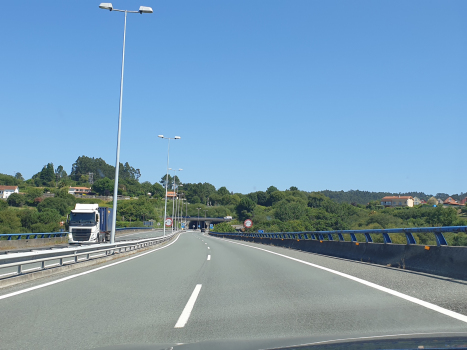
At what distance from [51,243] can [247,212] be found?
146625 millimetres

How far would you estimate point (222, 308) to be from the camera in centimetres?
765

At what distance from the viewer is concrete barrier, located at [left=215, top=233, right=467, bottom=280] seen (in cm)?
1029

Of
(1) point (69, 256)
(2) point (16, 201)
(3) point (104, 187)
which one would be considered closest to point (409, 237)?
(1) point (69, 256)

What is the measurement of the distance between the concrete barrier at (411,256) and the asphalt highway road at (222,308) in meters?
0.60

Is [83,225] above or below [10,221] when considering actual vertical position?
above

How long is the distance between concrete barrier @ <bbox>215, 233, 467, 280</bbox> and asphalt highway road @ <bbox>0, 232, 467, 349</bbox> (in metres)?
0.60

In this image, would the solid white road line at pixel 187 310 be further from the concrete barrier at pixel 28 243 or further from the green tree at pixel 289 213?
the green tree at pixel 289 213

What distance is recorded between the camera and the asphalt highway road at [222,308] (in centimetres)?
575

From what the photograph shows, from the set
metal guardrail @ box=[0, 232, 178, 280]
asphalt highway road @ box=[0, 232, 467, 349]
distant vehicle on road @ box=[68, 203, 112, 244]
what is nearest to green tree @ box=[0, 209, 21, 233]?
distant vehicle on road @ box=[68, 203, 112, 244]

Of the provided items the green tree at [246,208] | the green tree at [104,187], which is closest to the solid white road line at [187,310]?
the green tree at [246,208]

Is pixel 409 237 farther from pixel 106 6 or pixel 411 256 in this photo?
pixel 106 6

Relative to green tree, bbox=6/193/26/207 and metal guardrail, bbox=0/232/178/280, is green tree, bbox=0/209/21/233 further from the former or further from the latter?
green tree, bbox=6/193/26/207

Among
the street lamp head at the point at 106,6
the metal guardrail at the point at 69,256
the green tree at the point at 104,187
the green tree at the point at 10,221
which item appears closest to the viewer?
the metal guardrail at the point at 69,256

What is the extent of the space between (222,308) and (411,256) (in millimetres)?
7184
